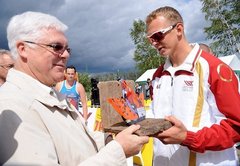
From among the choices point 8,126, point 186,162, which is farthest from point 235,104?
point 8,126

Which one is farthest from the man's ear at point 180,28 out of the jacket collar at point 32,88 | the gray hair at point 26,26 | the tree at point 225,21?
the tree at point 225,21

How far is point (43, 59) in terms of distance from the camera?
2090 mm

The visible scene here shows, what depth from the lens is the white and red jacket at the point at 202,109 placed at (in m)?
2.37

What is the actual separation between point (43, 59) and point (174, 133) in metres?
1.01

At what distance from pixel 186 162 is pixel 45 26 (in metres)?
1.43

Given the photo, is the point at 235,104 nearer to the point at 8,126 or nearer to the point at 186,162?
the point at 186,162

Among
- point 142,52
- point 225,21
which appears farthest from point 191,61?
point 142,52

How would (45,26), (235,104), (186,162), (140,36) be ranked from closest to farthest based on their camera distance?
(45,26), (235,104), (186,162), (140,36)

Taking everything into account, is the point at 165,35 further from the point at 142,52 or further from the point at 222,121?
the point at 142,52

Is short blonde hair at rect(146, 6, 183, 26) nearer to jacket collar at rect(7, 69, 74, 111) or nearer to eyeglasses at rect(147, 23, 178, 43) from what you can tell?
eyeglasses at rect(147, 23, 178, 43)

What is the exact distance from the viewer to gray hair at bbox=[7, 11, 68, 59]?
2.02 m

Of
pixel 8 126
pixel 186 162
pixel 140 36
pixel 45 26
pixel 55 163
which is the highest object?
pixel 140 36

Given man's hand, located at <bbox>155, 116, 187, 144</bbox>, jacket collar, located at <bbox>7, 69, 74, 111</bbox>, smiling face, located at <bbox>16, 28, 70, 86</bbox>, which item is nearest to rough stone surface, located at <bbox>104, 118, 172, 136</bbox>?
man's hand, located at <bbox>155, 116, 187, 144</bbox>

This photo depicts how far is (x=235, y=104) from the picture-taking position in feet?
7.66
